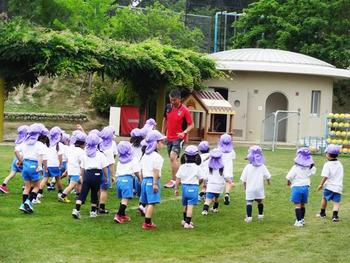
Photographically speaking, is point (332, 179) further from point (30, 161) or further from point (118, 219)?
point (30, 161)

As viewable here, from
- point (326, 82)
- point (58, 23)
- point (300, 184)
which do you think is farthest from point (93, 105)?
point (300, 184)

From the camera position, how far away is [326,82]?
3778cm

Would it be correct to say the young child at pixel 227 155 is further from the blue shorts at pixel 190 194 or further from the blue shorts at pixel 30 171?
the blue shorts at pixel 30 171

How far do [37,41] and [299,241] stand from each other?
1778 centimetres

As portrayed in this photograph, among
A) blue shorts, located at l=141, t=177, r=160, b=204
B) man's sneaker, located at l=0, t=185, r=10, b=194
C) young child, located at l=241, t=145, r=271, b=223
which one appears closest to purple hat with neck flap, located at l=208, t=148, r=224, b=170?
young child, located at l=241, t=145, r=271, b=223

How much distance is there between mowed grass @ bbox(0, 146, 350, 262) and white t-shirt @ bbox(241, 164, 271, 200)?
0.44m

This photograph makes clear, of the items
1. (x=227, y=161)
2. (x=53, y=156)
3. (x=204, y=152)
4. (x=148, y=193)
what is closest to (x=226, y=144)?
(x=227, y=161)

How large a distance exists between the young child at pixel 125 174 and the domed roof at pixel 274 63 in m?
22.9

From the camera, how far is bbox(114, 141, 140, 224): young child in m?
11.2

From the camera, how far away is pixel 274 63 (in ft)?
118

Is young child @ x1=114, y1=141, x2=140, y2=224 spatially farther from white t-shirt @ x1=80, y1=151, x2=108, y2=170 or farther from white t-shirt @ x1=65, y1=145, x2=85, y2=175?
white t-shirt @ x1=65, y1=145, x2=85, y2=175

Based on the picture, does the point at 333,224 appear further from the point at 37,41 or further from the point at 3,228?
the point at 37,41

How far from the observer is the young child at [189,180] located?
1097 cm

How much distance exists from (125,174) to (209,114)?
20885mm
